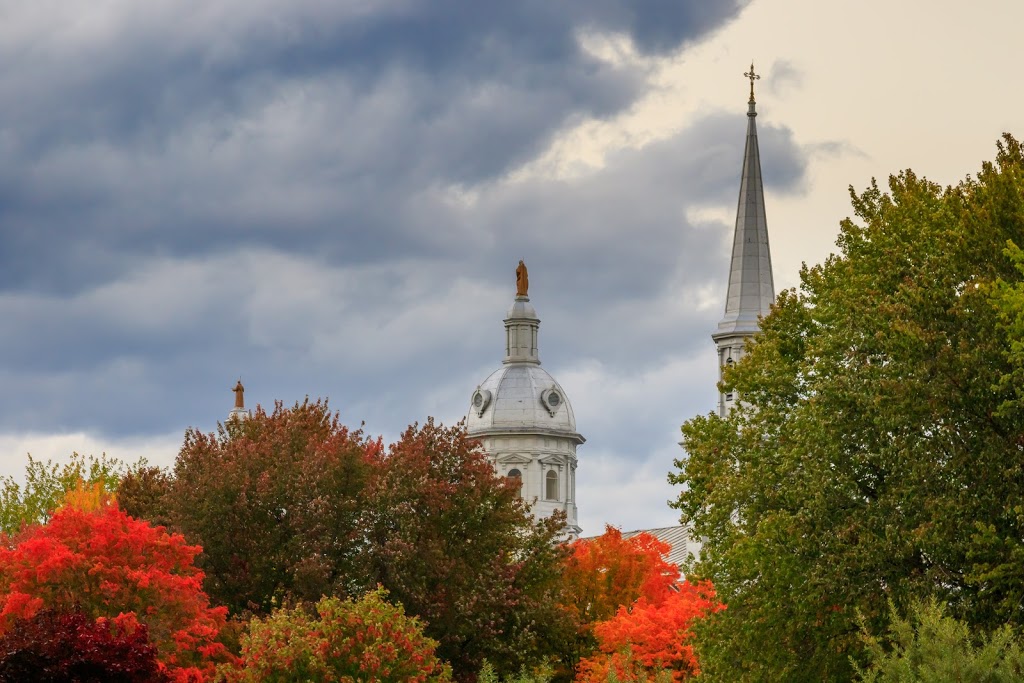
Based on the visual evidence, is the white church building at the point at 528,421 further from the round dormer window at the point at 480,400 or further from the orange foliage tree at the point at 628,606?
the orange foliage tree at the point at 628,606

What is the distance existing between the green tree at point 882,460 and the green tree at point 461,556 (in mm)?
6390

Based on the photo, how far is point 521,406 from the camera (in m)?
132

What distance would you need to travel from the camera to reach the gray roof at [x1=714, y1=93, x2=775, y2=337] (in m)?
90.7

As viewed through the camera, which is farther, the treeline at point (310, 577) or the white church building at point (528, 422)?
the white church building at point (528, 422)

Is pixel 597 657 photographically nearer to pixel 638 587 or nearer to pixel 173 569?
pixel 638 587

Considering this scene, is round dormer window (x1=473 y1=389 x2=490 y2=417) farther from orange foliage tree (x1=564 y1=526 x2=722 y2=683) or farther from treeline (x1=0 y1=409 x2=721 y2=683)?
treeline (x1=0 y1=409 x2=721 y2=683)

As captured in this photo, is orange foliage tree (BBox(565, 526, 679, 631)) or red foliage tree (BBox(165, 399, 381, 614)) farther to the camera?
orange foliage tree (BBox(565, 526, 679, 631))

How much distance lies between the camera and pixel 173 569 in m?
47.2

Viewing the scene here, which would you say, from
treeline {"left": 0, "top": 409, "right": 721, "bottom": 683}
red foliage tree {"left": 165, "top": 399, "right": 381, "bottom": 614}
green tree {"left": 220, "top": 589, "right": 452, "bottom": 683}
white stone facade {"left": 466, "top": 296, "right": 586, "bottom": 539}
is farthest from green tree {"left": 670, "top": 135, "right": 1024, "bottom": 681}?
white stone facade {"left": 466, "top": 296, "right": 586, "bottom": 539}

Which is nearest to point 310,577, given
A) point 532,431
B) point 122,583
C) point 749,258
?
point 122,583

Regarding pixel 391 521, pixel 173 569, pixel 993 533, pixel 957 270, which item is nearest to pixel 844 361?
pixel 957 270

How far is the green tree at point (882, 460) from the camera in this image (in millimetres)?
38688

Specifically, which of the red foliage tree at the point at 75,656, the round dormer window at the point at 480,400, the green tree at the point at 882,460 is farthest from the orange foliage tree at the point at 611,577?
the round dormer window at the point at 480,400

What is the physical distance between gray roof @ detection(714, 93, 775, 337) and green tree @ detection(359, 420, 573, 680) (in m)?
38.2
